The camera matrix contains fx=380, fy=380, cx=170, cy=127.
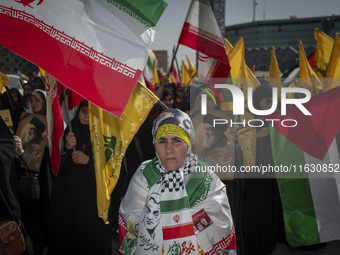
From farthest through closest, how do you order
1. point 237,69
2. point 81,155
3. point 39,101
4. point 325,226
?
point 237,69 → point 39,101 → point 325,226 → point 81,155

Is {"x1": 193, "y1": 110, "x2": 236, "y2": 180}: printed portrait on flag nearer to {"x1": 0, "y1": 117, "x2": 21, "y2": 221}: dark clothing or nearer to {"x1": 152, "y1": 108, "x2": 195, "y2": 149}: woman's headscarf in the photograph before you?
{"x1": 152, "y1": 108, "x2": 195, "y2": 149}: woman's headscarf

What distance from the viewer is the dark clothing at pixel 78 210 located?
3389 mm

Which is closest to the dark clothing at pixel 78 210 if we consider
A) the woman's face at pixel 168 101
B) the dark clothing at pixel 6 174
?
the dark clothing at pixel 6 174

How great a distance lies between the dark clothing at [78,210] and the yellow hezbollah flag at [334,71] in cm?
270

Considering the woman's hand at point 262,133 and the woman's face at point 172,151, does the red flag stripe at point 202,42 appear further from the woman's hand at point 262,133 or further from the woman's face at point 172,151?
the woman's face at point 172,151

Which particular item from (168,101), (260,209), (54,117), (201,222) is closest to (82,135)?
(54,117)

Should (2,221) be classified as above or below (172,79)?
below

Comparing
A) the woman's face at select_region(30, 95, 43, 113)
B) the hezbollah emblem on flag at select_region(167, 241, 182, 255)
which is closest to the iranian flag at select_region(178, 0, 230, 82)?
the woman's face at select_region(30, 95, 43, 113)

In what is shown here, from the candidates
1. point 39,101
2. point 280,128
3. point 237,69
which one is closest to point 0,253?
point 39,101

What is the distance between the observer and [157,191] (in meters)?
2.34

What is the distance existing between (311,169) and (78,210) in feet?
7.77

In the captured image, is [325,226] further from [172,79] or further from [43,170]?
[172,79]

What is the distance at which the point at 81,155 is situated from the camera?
3.30 m

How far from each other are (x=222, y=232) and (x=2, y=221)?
1.64 m
